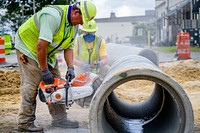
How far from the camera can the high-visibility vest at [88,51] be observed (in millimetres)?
7535

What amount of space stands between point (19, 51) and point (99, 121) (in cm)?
181

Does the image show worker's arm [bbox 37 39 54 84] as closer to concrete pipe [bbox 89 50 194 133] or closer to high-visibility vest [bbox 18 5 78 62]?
high-visibility vest [bbox 18 5 78 62]

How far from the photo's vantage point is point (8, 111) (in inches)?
256

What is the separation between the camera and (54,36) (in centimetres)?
Answer: 492

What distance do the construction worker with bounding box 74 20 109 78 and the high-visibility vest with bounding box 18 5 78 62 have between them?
7.33 ft

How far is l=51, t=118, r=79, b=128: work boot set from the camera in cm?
554

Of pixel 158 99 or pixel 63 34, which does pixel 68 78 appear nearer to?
pixel 63 34

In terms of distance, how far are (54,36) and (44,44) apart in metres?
0.29

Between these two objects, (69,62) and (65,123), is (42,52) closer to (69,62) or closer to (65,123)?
(69,62)

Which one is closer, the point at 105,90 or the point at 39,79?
the point at 105,90

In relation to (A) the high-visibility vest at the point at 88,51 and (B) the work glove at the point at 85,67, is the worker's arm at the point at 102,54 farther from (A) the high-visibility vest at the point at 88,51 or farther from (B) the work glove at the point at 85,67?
(B) the work glove at the point at 85,67

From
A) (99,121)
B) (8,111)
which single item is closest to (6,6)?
(8,111)

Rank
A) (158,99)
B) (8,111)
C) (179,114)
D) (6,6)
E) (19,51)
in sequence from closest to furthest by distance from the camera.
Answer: (179,114), (19,51), (158,99), (8,111), (6,6)

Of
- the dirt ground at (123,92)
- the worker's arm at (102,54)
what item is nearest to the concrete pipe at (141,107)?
the dirt ground at (123,92)
